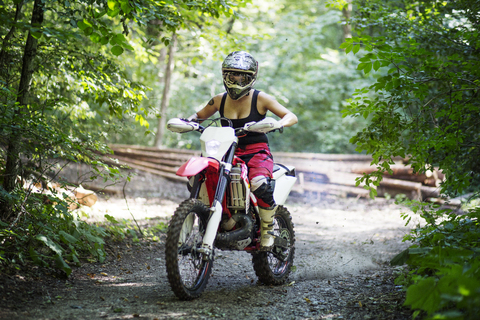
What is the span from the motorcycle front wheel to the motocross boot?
30.9 inches

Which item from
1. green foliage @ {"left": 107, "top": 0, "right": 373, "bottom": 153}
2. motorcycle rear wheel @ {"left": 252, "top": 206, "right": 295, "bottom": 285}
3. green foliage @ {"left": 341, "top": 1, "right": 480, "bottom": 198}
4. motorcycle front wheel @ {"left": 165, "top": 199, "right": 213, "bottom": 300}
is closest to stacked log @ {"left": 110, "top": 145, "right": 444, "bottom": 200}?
green foliage @ {"left": 107, "top": 0, "right": 373, "bottom": 153}

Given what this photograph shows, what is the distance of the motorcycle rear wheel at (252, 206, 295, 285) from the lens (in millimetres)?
4406

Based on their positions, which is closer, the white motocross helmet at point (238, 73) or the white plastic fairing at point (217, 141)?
the white plastic fairing at point (217, 141)

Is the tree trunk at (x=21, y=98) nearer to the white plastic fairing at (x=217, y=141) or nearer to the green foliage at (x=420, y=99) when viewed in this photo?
the white plastic fairing at (x=217, y=141)

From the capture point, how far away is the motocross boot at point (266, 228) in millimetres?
4293

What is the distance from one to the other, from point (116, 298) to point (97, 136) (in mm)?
2526

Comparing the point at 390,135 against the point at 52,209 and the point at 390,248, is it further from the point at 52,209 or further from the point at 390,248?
the point at 52,209

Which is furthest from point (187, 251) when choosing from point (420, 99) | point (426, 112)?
point (426, 112)

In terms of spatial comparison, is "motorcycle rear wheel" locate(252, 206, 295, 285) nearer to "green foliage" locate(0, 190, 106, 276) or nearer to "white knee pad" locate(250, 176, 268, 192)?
"white knee pad" locate(250, 176, 268, 192)

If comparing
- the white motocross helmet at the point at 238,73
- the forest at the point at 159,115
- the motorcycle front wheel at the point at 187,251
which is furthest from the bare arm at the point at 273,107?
the motorcycle front wheel at the point at 187,251

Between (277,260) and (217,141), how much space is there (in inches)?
73.6

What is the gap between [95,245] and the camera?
15.9ft

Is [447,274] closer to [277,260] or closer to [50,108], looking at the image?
[277,260]

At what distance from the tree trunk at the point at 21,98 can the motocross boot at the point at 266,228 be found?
253cm
